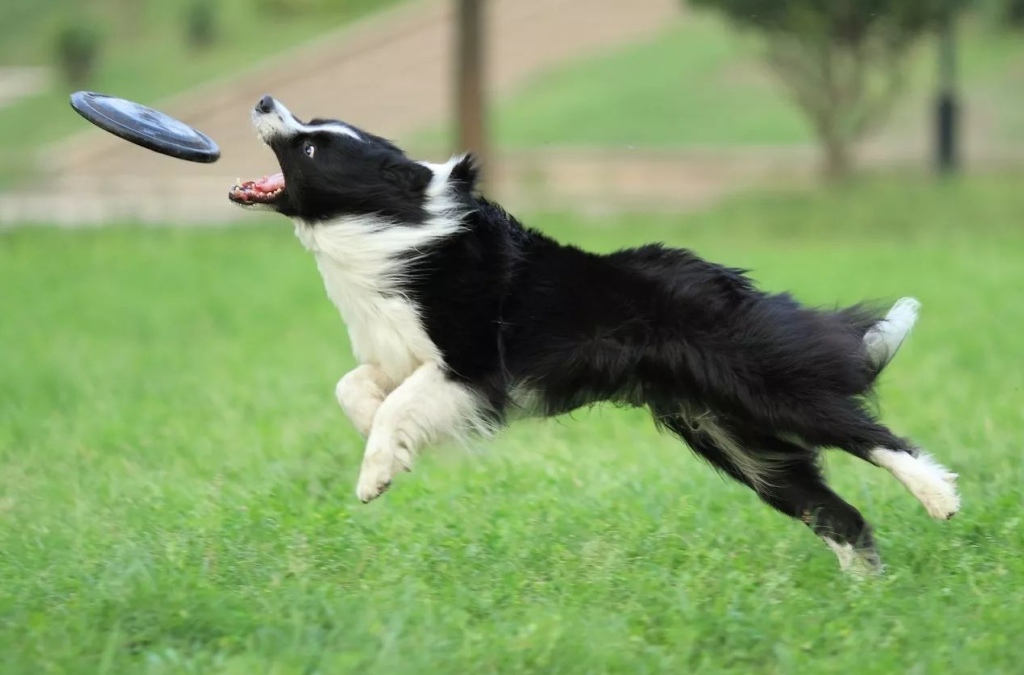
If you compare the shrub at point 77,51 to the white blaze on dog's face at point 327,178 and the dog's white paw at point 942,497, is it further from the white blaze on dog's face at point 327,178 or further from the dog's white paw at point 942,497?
the dog's white paw at point 942,497

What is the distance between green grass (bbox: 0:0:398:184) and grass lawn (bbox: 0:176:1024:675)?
58.8 ft

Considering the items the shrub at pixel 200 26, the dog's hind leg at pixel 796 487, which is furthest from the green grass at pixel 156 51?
the dog's hind leg at pixel 796 487

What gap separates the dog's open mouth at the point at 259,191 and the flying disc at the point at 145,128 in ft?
1.77

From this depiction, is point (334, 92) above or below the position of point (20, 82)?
above

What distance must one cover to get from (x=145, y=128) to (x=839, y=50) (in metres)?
14.7

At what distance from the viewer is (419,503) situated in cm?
577

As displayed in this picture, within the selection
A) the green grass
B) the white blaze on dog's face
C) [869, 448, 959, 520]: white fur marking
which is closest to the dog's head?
the white blaze on dog's face

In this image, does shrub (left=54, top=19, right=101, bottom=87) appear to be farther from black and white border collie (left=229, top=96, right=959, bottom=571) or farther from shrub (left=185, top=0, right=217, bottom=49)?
black and white border collie (left=229, top=96, right=959, bottom=571)

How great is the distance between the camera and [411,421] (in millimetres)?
4676

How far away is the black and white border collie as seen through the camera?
15.1 ft

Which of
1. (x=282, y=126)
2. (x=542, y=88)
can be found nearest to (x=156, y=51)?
(x=542, y=88)

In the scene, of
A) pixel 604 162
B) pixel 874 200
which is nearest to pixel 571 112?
pixel 604 162

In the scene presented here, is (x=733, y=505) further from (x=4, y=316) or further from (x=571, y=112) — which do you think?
(x=571, y=112)

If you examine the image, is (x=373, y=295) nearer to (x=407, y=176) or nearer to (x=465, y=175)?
(x=407, y=176)
